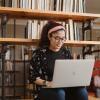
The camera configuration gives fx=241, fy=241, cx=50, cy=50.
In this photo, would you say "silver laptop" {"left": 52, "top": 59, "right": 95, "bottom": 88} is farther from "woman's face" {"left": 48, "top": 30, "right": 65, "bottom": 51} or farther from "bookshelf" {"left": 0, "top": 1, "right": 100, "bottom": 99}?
"bookshelf" {"left": 0, "top": 1, "right": 100, "bottom": 99}

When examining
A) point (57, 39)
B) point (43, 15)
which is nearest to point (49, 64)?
point (57, 39)

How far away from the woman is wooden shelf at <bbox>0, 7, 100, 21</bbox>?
0.52 ft

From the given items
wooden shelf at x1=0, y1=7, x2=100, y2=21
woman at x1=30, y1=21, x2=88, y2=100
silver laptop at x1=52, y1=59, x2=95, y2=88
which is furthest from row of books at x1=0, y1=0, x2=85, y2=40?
silver laptop at x1=52, y1=59, x2=95, y2=88

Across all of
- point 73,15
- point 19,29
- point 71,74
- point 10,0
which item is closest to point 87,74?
point 71,74

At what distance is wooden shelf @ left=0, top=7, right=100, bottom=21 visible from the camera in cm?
206

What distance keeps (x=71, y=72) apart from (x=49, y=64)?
299mm

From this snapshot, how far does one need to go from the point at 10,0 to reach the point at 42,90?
2.94 ft

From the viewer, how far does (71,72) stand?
5.61 feet

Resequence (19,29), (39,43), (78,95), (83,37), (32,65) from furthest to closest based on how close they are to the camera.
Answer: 1. (19,29)
2. (83,37)
3. (39,43)
4. (32,65)
5. (78,95)

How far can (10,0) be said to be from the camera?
218cm

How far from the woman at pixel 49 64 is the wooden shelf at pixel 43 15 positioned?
158 mm

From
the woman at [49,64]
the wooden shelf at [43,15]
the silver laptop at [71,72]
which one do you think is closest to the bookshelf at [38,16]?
the wooden shelf at [43,15]

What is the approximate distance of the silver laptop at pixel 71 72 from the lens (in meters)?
1.68

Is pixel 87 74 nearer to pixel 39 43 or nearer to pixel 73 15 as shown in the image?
pixel 39 43
